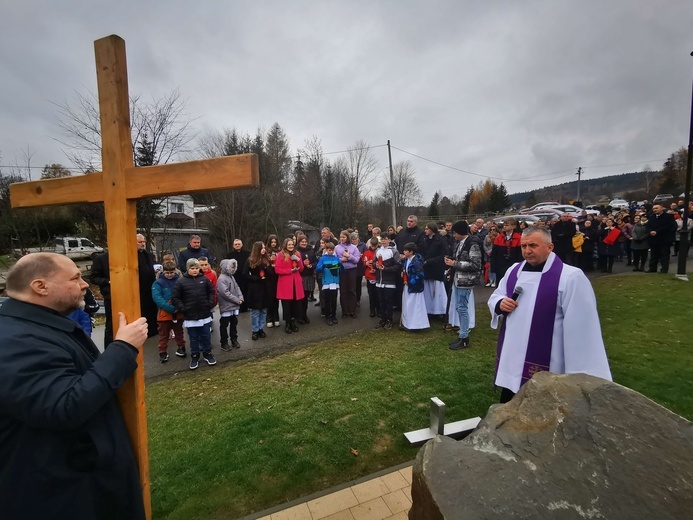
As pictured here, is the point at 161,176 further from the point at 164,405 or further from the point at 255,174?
the point at 164,405

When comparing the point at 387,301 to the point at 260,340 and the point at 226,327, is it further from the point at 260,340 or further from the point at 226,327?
the point at 226,327

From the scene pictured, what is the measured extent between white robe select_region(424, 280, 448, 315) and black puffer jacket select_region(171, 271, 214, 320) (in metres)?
4.65

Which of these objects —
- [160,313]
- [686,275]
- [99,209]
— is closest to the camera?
[160,313]

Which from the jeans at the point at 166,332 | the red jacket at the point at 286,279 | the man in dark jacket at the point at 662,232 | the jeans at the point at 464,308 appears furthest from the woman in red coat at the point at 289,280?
the man in dark jacket at the point at 662,232

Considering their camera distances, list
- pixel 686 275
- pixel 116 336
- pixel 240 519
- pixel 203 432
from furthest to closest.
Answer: pixel 686 275
pixel 203 432
pixel 240 519
pixel 116 336

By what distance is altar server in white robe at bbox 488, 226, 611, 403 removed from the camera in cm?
281

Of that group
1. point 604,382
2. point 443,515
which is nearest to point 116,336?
point 443,515

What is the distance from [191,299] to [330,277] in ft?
10.4

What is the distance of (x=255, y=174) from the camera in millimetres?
1875

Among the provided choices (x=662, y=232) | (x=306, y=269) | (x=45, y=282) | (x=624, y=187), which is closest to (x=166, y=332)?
(x=306, y=269)

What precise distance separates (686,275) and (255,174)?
13565 millimetres

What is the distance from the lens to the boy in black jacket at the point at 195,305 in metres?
5.81

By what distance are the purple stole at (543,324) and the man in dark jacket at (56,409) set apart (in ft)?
9.81

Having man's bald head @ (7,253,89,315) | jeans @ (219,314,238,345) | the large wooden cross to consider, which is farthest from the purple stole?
jeans @ (219,314,238,345)
